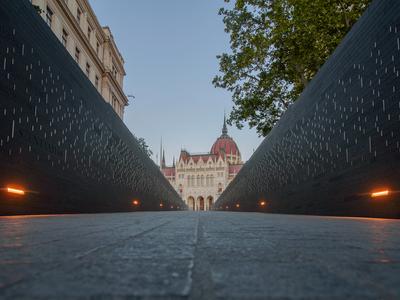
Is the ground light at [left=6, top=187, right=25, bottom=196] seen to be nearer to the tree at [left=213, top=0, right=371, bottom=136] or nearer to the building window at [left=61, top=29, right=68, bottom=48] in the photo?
the tree at [left=213, top=0, right=371, bottom=136]

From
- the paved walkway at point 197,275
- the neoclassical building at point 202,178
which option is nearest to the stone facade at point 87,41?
the paved walkway at point 197,275

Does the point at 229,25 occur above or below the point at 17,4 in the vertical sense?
above

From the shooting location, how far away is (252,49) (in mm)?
16656

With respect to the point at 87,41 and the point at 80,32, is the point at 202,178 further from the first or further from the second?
the point at 80,32

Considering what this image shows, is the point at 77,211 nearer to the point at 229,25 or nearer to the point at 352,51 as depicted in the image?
the point at 352,51

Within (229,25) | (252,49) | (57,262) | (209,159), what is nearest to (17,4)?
(57,262)

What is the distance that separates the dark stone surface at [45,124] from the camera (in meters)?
5.15

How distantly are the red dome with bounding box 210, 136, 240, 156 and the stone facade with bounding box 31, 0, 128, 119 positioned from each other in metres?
74.4

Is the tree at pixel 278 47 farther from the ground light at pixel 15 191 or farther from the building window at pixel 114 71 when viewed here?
the building window at pixel 114 71

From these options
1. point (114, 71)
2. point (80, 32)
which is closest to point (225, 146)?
point (114, 71)

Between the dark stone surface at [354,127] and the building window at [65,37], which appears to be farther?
the building window at [65,37]

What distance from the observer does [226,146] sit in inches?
4515

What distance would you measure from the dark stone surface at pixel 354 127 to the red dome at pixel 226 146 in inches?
4049

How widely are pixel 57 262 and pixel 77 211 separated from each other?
7.48m
